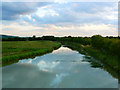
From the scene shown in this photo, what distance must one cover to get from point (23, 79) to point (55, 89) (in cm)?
687

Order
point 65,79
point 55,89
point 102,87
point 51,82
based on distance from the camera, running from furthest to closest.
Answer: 1. point 65,79
2. point 51,82
3. point 102,87
4. point 55,89

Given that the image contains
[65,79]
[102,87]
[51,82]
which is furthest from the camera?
[65,79]

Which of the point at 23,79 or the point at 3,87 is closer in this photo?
the point at 3,87

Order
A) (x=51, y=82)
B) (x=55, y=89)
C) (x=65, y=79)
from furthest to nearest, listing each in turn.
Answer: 1. (x=65, y=79)
2. (x=51, y=82)
3. (x=55, y=89)

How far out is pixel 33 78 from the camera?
20.7 m

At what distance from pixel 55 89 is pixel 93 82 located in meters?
6.53

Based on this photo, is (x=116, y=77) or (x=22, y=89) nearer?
(x=22, y=89)

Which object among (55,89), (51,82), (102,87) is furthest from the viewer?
(51,82)

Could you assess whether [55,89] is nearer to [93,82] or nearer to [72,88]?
[72,88]

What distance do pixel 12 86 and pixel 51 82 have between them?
5.71 metres

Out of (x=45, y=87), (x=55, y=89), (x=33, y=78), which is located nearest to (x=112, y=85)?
(x=55, y=89)

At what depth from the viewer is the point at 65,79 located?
2009 cm

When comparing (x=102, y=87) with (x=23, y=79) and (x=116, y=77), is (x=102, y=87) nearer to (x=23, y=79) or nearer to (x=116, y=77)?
(x=116, y=77)

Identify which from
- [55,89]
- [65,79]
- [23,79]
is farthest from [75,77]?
[23,79]
